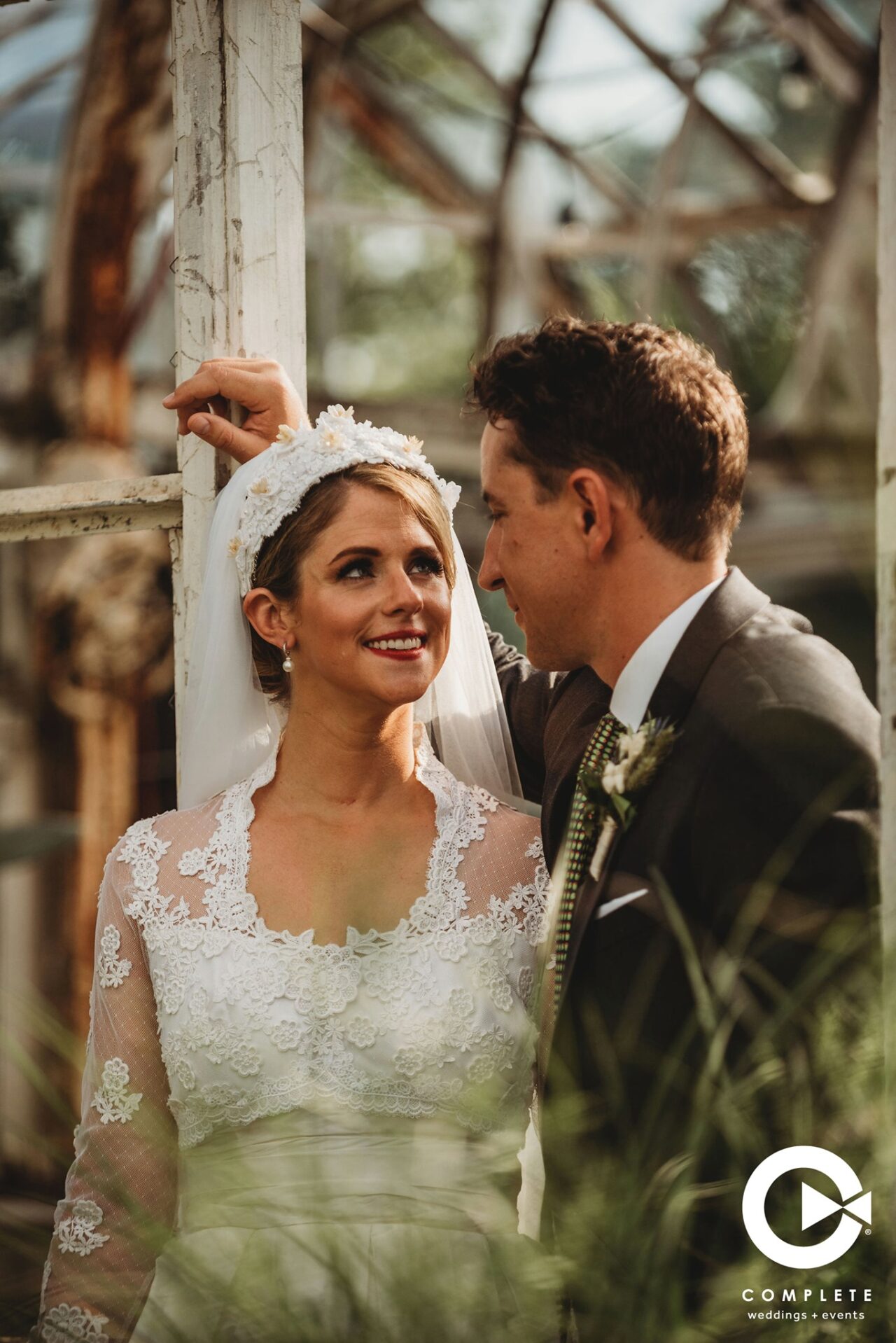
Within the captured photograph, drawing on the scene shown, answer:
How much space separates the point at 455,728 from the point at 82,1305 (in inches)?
40.7

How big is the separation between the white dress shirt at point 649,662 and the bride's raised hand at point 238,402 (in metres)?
0.64

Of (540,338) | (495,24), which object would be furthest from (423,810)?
(495,24)

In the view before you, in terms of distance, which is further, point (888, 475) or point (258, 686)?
point (258, 686)

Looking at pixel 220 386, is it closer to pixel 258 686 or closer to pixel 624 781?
pixel 258 686

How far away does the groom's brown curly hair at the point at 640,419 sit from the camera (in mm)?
1974

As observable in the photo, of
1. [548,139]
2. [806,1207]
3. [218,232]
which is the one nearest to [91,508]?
[218,232]

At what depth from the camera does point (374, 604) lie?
6.37 ft

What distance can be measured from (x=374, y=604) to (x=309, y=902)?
1.53 feet

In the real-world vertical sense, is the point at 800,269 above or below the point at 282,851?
above

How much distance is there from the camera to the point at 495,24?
12766 millimetres

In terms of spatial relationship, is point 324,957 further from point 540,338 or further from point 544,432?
point 540,338

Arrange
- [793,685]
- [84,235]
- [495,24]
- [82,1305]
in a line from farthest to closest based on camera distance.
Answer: [495,24] → [84,235] → [82,1305] → [793,685]

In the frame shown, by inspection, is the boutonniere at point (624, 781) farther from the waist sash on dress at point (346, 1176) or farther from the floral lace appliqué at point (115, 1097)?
the floral lace appliqué at point (115, 1097)

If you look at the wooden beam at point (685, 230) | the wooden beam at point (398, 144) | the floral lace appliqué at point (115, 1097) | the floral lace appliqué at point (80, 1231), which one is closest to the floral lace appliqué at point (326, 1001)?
the floral lace appliqué at point (115, 1097)
